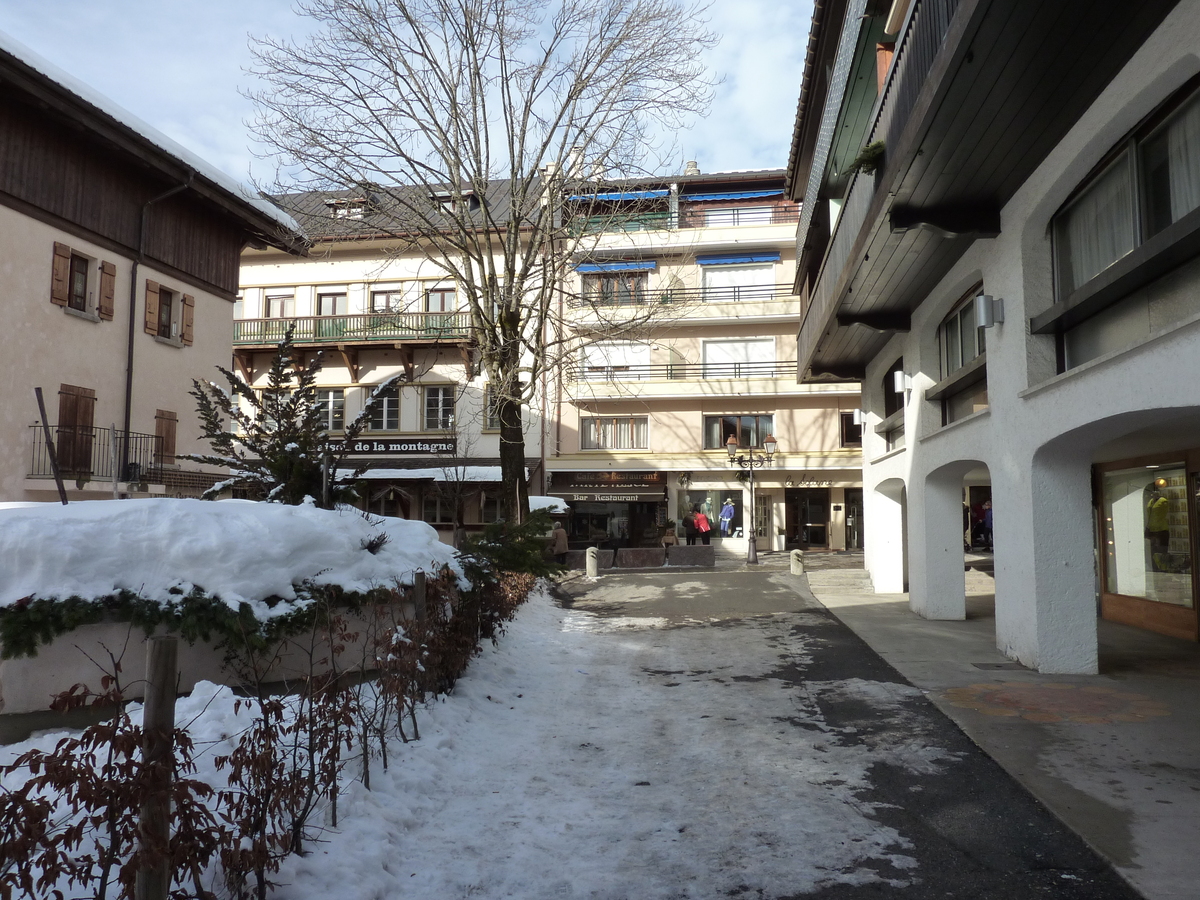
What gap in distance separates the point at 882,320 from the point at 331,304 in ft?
80.8

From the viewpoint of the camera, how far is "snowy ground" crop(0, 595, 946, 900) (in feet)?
13.4

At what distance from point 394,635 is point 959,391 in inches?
346

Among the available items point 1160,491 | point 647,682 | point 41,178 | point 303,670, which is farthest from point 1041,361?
point 41,178

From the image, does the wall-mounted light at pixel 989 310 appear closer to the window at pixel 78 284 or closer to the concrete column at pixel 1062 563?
the concrete column at pixel 1062 563

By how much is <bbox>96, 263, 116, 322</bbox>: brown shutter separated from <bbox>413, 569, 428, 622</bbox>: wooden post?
1611cm

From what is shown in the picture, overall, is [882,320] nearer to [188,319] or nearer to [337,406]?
[188,319]

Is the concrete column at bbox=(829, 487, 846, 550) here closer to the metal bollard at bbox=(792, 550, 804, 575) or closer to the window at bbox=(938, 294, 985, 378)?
the metal bollard at bbox=(792, 550, 804, 575)

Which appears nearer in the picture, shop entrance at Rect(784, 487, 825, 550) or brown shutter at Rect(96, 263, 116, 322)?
brown shutter at Rect(96, 263, 116, 322)

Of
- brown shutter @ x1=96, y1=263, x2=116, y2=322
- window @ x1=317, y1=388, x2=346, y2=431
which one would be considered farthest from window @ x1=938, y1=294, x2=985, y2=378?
window @ x1=317, y1=388, x2=346, y2=431

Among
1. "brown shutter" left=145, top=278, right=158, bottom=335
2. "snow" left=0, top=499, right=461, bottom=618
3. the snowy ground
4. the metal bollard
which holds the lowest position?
the snowy ground

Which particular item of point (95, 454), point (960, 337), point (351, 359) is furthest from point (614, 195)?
point (351, 359)

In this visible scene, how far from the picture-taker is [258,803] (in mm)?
3727

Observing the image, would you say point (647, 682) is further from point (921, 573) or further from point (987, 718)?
point (921, 573)

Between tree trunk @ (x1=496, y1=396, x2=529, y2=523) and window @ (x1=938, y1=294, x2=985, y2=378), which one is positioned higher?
window @ (x1=938, y1=294, x2=985, y2=378)
